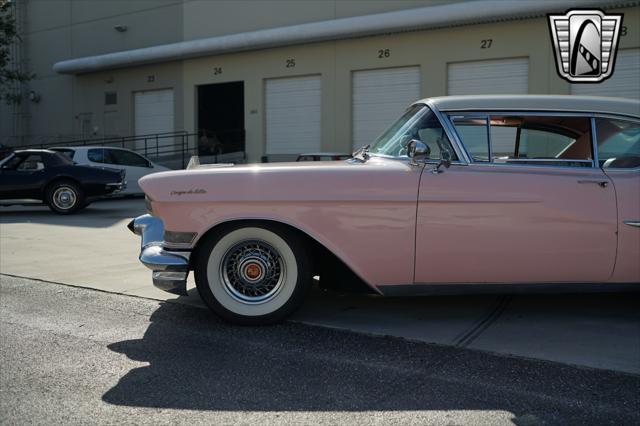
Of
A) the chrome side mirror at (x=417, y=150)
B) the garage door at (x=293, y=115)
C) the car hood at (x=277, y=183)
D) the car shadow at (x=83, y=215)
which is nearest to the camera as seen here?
the chrome side mirror at (x=417, y=150)

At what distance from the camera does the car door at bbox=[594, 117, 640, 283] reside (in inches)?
182

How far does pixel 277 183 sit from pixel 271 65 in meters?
19.5

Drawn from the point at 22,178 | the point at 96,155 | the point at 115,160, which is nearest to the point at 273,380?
the point at 22,178

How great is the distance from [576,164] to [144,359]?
3275 millimetres

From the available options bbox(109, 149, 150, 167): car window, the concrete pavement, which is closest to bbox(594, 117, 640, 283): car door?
the concrete pavement

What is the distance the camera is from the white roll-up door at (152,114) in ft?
86.9

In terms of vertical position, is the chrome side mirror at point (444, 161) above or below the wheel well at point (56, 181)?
above

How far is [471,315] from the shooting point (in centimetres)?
512

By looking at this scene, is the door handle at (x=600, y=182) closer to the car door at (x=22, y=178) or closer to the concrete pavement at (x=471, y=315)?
the concrete pavement at (x=471, y=315)

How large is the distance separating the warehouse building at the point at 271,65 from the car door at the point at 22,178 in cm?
1033

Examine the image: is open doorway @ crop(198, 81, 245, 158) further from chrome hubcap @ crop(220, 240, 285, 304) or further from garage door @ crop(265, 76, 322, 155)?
chrome hubcap @ crop(220, 240, 285, 304)

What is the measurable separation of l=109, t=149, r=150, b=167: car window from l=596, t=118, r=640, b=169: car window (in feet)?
48.2

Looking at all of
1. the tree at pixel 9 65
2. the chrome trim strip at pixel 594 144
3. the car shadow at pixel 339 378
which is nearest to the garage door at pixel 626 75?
the chrome trim strip at pixel 594 144

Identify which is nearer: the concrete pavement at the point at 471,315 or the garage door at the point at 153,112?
the concrete pavement at the point at 471,315
